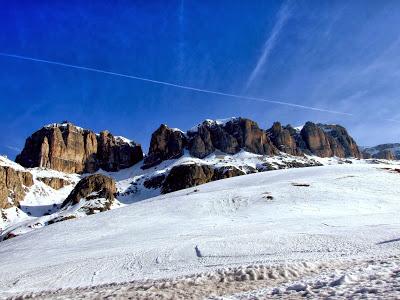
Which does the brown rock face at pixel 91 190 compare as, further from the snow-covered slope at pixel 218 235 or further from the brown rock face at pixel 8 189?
the snow-covered slope at pixel 218 235

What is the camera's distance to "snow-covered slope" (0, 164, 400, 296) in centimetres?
1661

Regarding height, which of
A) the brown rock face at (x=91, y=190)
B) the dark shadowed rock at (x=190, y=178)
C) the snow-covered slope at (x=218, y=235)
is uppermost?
the dark shadowed rock at (x=190, y=178)

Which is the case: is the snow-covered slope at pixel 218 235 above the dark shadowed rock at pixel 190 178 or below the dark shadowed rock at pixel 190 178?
below

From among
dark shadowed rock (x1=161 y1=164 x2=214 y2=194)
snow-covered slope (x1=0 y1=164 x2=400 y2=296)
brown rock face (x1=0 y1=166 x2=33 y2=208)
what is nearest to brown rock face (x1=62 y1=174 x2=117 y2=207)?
dark shadowed rock (x1=161 y1=164 x2=214 y2=194)

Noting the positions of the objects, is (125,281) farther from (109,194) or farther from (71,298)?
(109,194)

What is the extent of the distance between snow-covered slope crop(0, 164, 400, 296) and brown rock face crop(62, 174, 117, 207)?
124891 millimetres

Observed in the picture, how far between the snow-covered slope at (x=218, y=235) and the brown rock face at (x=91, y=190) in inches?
4917

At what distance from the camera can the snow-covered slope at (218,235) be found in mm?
16609

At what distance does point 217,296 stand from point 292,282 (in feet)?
7.02

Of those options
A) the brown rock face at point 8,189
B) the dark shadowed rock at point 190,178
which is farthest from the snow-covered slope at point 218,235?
the brown rock face at point 8,189

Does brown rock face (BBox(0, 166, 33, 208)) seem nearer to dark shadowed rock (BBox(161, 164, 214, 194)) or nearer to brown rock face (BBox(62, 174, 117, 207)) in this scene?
brown rock face (BBox(62, 174, 117, 207))

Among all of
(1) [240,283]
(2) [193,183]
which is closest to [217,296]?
(1) [240,283]

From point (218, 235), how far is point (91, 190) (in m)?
150

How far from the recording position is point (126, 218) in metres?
38.2
